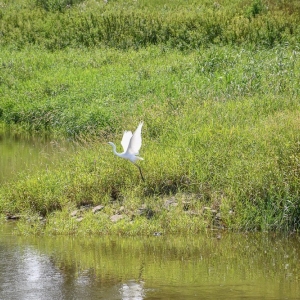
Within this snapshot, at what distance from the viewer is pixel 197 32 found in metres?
23.4

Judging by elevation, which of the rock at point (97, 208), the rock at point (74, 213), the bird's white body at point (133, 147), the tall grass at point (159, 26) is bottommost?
the rock at point (74, 213)

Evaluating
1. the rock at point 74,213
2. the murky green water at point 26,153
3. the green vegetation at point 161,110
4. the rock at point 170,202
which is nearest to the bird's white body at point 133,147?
the green vegetation at point 161,110

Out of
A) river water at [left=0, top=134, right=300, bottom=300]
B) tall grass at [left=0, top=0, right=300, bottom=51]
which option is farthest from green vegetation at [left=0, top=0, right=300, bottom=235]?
river water at [left=0, top=134, right=300, bottom=300]

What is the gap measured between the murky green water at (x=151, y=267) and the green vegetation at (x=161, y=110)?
1.49ft

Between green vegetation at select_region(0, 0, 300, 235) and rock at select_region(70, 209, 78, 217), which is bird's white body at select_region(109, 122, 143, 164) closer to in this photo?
green vegetation at select_region(0, 0, 300, 235)

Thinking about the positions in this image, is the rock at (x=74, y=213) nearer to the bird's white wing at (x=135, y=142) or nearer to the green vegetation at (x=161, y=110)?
the green vegetation at (x=161, y=110)

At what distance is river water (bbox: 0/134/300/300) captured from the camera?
7238 mm

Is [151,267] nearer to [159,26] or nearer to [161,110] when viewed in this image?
[161,110]

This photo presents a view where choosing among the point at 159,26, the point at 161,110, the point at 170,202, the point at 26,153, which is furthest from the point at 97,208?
the point at 159,26

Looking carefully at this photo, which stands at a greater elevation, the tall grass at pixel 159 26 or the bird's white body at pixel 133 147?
the tall grass at pixel 159 26

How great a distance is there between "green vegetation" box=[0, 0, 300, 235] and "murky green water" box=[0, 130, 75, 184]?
61 cm

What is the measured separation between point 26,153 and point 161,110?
131 inches

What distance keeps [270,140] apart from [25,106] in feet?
31.8

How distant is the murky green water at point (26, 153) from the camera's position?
12.5m
